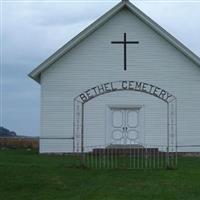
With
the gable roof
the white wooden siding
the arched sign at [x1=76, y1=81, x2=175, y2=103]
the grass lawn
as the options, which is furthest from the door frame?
the grass lawn

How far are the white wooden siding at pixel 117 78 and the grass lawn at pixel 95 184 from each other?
11.5 meters

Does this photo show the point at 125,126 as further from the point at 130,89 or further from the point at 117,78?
the point at 130,89

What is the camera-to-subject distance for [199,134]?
111 ft

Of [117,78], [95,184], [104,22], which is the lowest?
[95,184]

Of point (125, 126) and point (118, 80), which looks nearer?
point (118, 80)

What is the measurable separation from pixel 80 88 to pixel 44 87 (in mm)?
1749

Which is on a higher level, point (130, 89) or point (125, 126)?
point (130, 89)

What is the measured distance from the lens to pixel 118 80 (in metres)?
33.1

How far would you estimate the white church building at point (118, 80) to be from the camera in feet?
109

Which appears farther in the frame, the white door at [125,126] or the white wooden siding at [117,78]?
the white door at [125,126]

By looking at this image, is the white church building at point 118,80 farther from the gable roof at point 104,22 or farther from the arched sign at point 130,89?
the arched sign at point 130,89

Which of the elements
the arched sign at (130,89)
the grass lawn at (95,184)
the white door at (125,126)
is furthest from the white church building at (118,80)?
the grass lawn at (95,184)

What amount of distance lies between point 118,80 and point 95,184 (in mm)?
16359

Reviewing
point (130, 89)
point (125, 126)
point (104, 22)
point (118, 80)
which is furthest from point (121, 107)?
point (130, 89)
